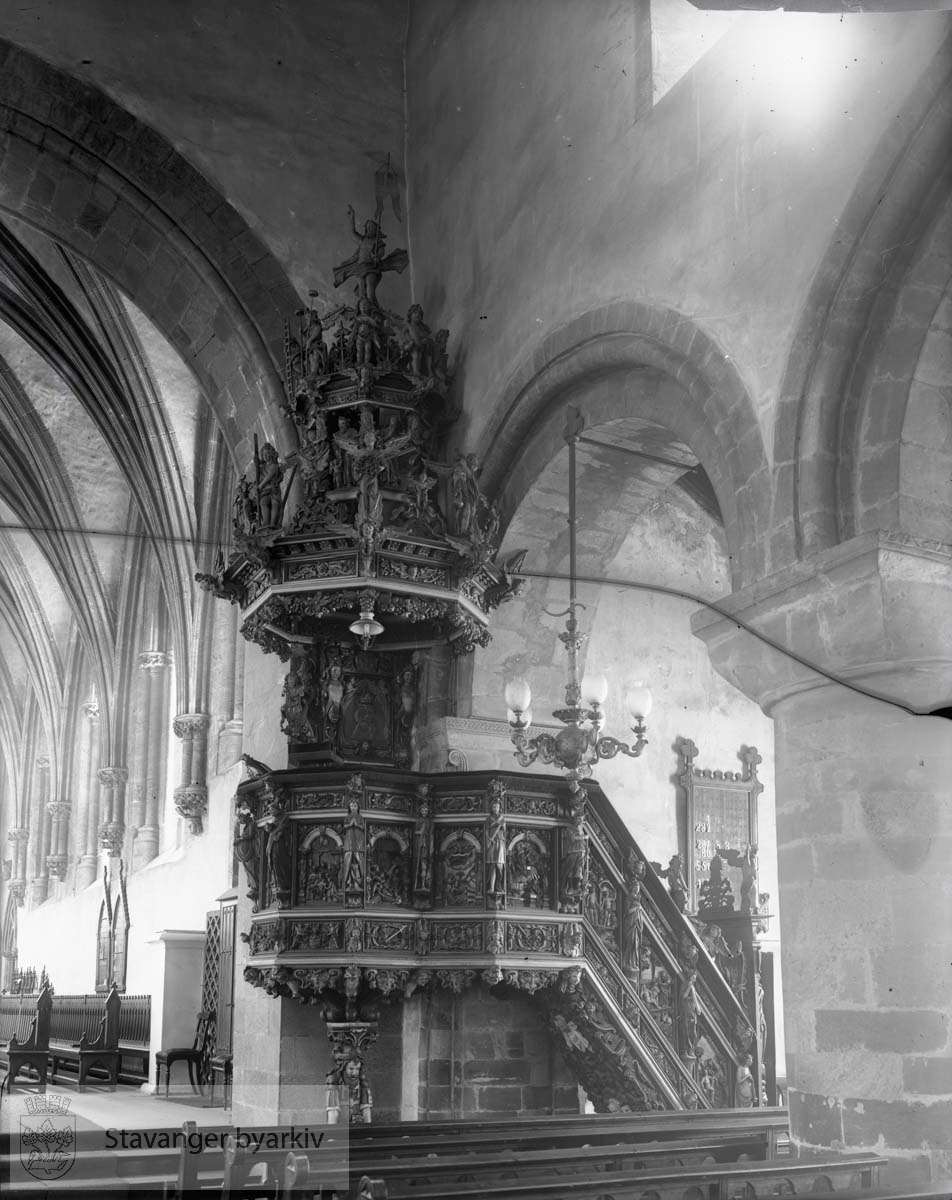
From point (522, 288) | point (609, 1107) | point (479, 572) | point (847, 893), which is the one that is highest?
point (522, 288)

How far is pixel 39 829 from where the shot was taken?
2684cm

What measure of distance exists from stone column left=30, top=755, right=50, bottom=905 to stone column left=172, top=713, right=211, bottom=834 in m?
9.53

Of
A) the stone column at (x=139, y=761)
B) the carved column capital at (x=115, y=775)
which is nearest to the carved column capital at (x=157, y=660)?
the stone column at (x=139, y=761)

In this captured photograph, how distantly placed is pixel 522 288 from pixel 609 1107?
216 inches

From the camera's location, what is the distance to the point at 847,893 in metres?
6.08

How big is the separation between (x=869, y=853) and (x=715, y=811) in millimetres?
7730

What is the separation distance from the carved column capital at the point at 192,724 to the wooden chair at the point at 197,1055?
14.2 ft

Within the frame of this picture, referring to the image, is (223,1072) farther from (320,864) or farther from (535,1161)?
(535,1161)

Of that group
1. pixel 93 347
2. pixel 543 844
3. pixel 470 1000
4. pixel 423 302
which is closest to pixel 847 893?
pixel 543 844

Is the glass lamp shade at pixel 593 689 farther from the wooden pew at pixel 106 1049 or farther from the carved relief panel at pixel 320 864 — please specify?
the wooden pew at pixel 106 1049

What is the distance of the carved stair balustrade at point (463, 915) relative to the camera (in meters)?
9.04

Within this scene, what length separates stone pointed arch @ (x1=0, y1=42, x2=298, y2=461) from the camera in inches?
453

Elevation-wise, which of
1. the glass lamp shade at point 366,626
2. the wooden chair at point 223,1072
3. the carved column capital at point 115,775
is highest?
the carved column capital at point 115,775

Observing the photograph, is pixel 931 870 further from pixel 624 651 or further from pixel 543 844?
pixel 624 651
